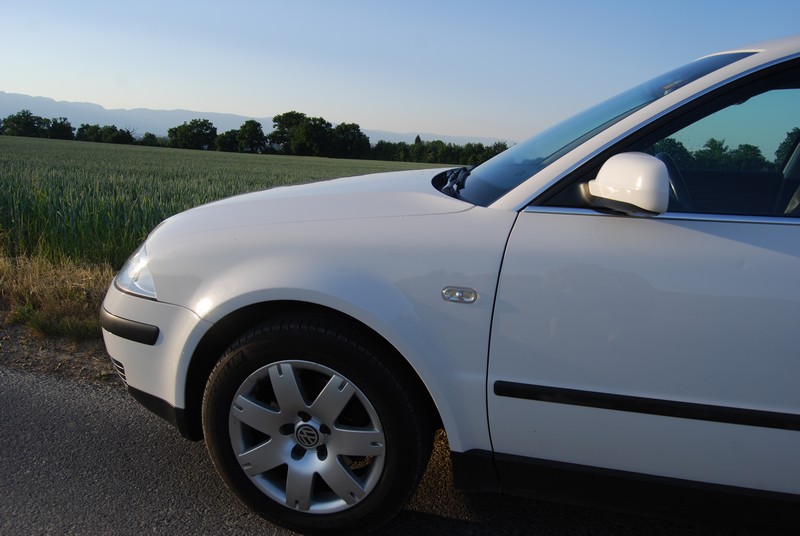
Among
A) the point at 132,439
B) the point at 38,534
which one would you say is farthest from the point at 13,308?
the point at 38,534

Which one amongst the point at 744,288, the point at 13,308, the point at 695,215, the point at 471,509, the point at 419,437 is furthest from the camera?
the point at 13,308

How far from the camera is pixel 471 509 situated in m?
2.25

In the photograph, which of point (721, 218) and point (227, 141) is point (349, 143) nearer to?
point (227, 141)

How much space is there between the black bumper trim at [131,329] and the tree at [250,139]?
56383 mm

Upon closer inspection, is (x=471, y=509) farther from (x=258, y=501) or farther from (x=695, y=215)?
(x=695, y=215)

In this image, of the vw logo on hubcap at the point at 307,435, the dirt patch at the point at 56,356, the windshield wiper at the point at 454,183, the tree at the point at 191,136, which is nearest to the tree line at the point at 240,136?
the tree at the point at 191,136

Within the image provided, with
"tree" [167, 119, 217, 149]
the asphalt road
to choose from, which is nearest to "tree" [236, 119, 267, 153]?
"tree" [167, 119, 217, 149]

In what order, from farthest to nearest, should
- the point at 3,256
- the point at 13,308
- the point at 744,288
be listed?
the point at 3,256
the point at 13,308
the point at 744,288

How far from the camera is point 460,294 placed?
1780 millimetres

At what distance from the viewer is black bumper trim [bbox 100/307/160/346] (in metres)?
2.14

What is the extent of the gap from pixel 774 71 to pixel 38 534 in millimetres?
2800

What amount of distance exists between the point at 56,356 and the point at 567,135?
125 inches

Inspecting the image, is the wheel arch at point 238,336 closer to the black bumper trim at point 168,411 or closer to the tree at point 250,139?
the black bumper trim at point 168,411

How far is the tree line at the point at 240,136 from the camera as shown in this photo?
5306cm
